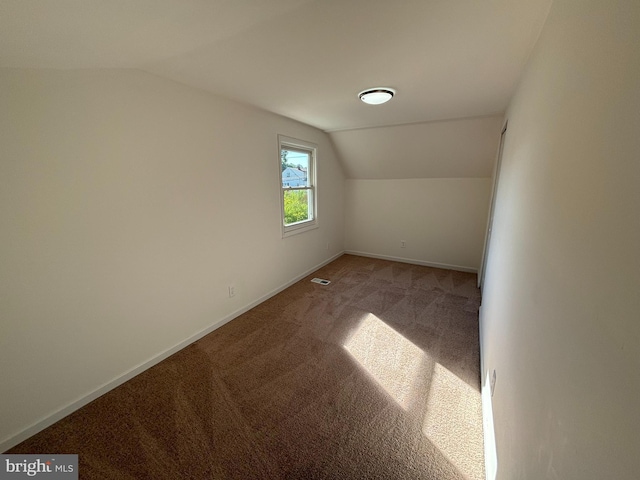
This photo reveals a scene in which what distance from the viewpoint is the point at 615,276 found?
18.2 inches

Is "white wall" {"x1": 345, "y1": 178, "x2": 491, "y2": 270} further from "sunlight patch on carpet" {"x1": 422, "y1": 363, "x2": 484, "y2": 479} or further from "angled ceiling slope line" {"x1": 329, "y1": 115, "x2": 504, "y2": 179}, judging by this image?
"sunlight patch on carpet" {"x1": 422, "y1": 363, "x2": 484, "y2": 479}

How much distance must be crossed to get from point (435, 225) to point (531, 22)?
332cm

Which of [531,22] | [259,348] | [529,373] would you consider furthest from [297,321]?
[531,22]

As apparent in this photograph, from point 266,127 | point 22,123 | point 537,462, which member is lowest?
point 537,462

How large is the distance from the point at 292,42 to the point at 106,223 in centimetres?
167

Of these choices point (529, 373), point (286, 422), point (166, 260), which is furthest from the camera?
point (166, 260)

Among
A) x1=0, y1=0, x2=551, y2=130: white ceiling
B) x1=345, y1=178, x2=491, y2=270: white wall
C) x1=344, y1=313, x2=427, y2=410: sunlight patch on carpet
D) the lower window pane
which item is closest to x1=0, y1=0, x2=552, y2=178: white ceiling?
x1=0, y1=0, x2=551, y2=130: white ceiling

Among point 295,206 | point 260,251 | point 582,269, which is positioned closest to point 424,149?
point 295,206

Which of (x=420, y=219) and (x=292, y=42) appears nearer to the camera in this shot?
(x=292, y=42)

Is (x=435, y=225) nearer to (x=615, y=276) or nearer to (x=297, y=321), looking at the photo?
(x=297, y=321)

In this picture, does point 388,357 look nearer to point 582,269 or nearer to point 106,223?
point 582,269

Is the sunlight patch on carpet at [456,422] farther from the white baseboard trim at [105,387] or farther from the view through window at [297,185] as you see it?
the view through window at [297,185]

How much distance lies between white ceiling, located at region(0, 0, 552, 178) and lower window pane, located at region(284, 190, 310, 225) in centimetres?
141

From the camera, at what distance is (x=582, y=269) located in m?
0.59
